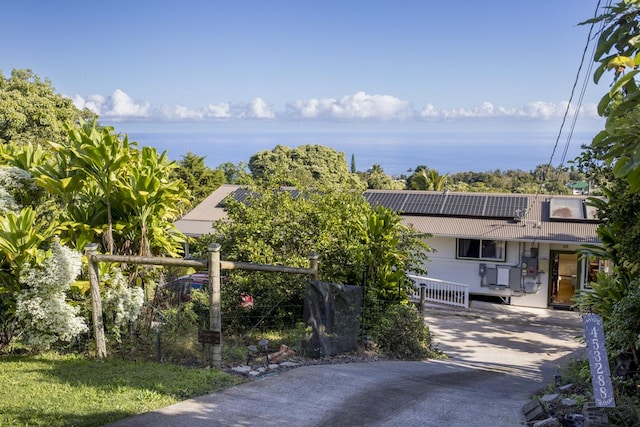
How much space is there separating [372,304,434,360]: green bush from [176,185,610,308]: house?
8.36 m

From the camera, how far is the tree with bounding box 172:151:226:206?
3338cm

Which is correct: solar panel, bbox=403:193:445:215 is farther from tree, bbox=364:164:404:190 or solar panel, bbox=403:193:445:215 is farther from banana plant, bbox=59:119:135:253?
tree, bbox=364:164:404:190

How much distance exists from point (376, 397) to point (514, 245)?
46.8 ft

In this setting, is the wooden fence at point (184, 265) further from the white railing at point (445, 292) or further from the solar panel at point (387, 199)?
the solar panel at point (387, 199)

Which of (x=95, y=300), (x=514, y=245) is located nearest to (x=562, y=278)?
(x=514, y=245)

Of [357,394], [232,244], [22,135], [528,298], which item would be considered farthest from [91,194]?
[528,298]

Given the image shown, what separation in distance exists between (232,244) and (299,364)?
3251 millimetres

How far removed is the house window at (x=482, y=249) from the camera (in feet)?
69.4

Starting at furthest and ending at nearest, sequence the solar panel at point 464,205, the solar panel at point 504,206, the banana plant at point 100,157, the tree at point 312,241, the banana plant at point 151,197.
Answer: the solar panel at point 464,205 → the solar panel at point 504,206 → the tree at point 312,241 → the banana plant at point 151,197 → the banana plant at point 100,157

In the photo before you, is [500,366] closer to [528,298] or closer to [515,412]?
[515,412]

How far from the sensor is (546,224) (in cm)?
2094

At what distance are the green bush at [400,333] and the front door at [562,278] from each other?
10.1 metres

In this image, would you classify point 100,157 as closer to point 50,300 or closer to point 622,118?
point 50,300

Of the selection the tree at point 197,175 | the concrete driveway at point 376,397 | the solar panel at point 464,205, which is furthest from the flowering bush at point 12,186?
the tree at point 197,175
